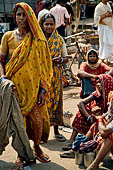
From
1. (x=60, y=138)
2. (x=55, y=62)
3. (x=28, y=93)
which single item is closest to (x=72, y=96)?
(x=60, y=138)

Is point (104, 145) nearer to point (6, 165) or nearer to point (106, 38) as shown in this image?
point (6, 165)

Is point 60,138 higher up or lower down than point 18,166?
lower down

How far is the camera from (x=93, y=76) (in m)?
5.27

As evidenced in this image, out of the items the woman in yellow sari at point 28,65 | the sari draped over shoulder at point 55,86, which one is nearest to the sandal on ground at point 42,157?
the woman in yellow sari at point 28,65

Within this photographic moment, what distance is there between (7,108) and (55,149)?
1.26 meters

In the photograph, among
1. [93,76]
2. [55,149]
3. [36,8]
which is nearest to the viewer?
[55,149]

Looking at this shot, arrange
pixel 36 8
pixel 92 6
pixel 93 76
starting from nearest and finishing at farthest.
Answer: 1. pixel 93 76
2. pixel 36 8
3. pixel 92 6

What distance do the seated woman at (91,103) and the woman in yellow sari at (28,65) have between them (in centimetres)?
71

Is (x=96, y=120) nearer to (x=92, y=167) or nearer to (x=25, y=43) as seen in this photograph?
(x=92, y=167)

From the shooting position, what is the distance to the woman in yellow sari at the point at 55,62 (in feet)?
15.5

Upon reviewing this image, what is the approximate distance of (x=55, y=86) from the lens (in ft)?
15.9

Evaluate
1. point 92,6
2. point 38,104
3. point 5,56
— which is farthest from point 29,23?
point 92,6

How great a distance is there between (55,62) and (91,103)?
0.77 meters

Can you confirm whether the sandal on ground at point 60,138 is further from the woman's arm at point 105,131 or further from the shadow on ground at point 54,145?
the woman's arm at point 105,131
